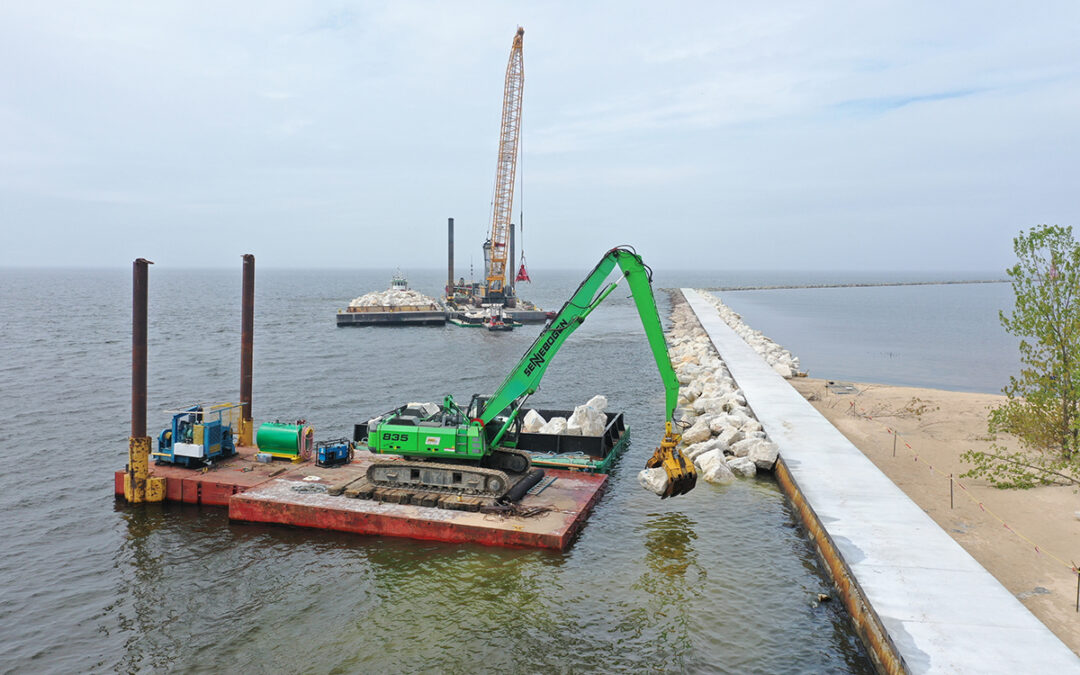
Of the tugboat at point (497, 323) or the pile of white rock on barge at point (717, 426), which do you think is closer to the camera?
the pile of white rock on barge at point (717, 426)

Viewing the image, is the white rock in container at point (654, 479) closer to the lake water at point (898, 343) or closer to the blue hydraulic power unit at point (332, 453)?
the blue hydraulic power unit at point (332, 453)

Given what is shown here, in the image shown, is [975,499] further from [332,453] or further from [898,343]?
[898,343]

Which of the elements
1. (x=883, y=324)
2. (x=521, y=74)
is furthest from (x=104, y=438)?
(x=883, y=324)

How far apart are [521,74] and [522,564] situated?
80.4m

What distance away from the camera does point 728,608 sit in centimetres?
1512

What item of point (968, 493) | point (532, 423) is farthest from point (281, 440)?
point (968, 493)

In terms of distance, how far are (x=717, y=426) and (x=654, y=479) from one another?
19.7 feet

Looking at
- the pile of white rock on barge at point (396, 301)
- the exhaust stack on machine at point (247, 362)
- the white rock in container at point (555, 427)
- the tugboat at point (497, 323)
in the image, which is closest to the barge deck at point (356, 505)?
the exhaust stack on machine at point (247, 362)

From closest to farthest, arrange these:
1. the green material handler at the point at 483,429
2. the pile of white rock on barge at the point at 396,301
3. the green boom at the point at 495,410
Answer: the green material handler at the point at 483,429 < the green boom at the point at 495,410 < the pile of white rock on barge at the point at 396,301

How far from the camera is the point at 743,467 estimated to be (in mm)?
23531

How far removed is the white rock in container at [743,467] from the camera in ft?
77.0

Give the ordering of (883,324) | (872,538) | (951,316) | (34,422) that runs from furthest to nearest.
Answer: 1. (951,316)
2. (883,324)
3. (34,422)
4. (872,538)

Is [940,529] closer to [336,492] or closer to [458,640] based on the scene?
[458,640]

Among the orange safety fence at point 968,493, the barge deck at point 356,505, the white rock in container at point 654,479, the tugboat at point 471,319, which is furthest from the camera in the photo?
the tugboat at point 471,319
